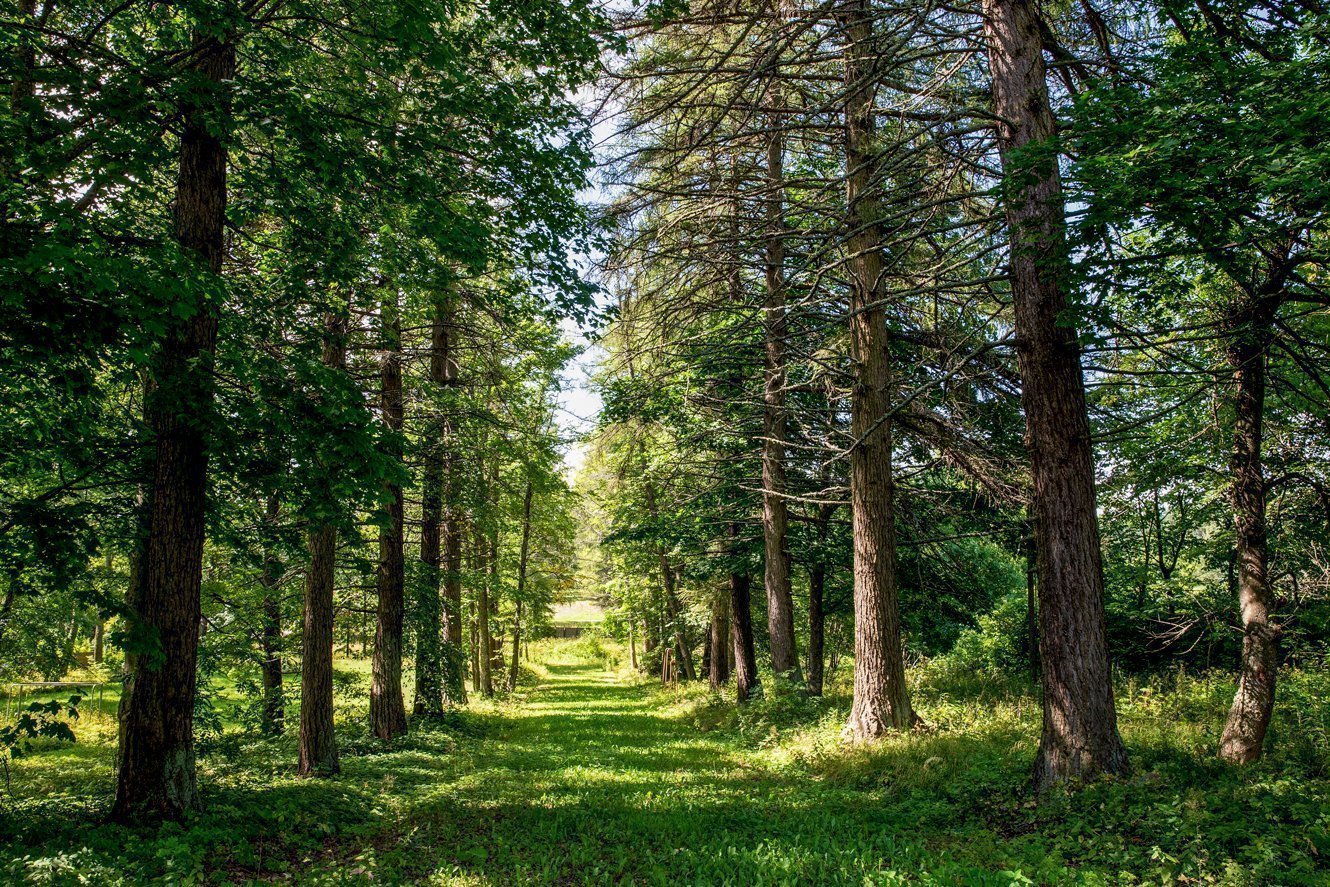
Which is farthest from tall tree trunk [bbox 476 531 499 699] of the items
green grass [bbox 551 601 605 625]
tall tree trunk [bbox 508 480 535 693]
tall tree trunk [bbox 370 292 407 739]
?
green grass [bbox 551 601 605 625]

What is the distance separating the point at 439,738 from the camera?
1300 cm

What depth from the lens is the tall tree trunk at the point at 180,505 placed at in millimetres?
6105

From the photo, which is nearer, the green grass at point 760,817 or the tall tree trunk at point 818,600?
the green grass at point 760,817

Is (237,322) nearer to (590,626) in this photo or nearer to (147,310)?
(147,310)

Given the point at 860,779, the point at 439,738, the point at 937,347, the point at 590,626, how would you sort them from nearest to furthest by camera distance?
the point at 860,779 < the point at 937,347 < the point at 439,738 < the point at 590,626

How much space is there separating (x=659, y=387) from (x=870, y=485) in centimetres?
408

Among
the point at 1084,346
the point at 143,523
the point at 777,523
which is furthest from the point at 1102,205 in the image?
the point at 777,523

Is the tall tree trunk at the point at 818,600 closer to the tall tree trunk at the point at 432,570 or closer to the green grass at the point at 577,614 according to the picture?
the tall tree trunk at the point at 432,570

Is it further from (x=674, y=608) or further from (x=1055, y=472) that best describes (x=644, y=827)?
(x=674, y=608)

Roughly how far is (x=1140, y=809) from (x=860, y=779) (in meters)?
3.31

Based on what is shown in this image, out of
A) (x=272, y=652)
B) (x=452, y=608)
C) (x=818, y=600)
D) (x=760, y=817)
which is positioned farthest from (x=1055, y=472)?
(x=272, y=652)

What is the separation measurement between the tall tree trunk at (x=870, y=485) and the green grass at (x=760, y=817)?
707 millimetres

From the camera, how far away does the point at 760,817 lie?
694 centimetres

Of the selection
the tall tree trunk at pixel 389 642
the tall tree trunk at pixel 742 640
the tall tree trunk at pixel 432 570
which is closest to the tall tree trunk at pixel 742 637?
the tall tree trunk at pixel 742 640
